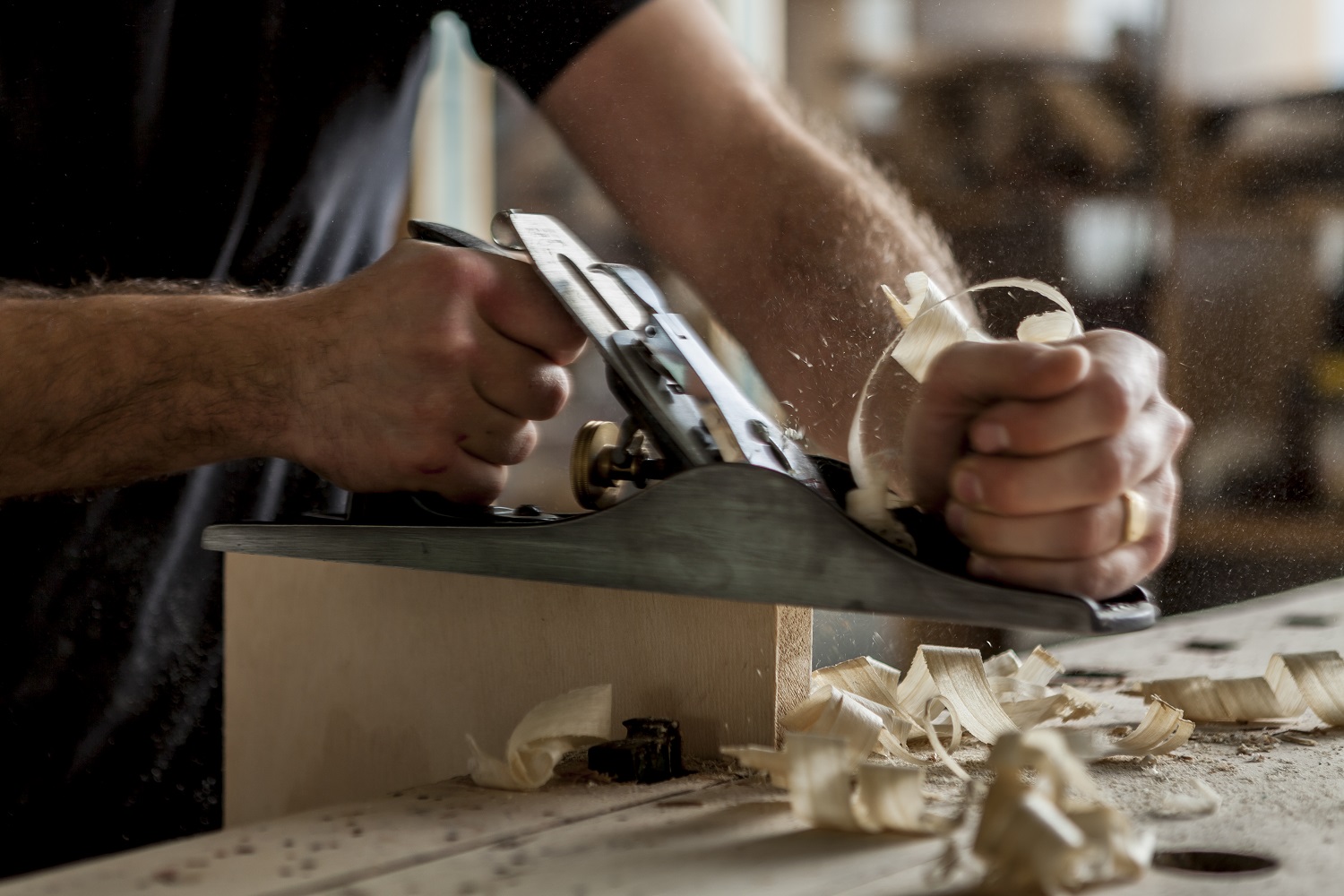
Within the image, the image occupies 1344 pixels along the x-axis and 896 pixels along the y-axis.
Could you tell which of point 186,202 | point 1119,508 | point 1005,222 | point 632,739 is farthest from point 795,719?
point 1005,222

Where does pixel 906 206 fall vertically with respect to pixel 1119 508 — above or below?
above

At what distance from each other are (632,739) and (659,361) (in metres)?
0.28

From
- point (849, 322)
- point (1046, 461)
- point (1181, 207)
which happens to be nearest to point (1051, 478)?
point (1046, 461)

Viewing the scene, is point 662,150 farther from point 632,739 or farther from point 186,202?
point 632,739

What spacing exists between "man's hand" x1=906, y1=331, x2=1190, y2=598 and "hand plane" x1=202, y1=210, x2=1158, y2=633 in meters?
0.02

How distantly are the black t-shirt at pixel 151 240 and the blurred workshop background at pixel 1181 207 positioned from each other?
45 centimetres

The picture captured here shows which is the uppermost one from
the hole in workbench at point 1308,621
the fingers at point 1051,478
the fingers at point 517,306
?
the fingers at point 517,306

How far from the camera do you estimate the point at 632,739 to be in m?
0.72

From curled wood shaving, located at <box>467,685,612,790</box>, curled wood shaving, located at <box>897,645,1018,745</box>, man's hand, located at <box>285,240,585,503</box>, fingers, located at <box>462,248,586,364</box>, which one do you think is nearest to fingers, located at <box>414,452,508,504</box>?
man's hand, located at <box>285,240,585,503</box>

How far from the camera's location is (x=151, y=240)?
1.35 m

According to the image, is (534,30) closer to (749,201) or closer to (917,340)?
(749,201)

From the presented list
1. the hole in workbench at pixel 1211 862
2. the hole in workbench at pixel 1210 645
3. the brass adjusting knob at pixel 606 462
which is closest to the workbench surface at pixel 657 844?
the hole in workbench at pixel 1211 862

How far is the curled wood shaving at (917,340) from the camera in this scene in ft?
2.40

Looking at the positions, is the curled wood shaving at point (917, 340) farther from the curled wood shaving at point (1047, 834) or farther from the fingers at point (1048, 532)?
the curled wood shaving at point (1047, 834)
